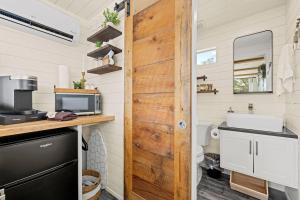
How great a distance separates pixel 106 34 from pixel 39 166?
145cm

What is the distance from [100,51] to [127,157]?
4.23ft

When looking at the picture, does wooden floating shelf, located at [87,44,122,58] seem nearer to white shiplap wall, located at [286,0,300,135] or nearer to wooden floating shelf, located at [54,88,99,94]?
wooden floating shelf, located at [54,88,99,94]

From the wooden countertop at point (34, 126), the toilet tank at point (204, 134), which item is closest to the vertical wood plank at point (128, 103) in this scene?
the wooden countertop at point (34, 126)

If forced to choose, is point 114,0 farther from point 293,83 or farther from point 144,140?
point 293,83

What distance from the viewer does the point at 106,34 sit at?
1.65 m

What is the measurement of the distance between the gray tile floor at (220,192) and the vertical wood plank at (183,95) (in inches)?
38.9

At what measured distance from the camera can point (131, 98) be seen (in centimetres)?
141

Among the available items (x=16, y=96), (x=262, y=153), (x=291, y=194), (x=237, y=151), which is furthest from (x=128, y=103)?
(x=291, y=194)

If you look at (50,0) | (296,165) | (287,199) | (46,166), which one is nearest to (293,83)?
(296,165)

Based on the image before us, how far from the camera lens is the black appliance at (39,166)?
91 cm

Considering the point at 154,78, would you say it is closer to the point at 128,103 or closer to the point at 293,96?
the point at 128,103

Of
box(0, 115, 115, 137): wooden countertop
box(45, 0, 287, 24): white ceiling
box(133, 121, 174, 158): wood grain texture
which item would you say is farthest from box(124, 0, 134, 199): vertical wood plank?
box(45, 0, 287, 24): white ceiling

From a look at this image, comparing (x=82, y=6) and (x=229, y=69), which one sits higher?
(x=82, y=6)

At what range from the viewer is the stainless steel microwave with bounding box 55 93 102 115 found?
1.56 metres
